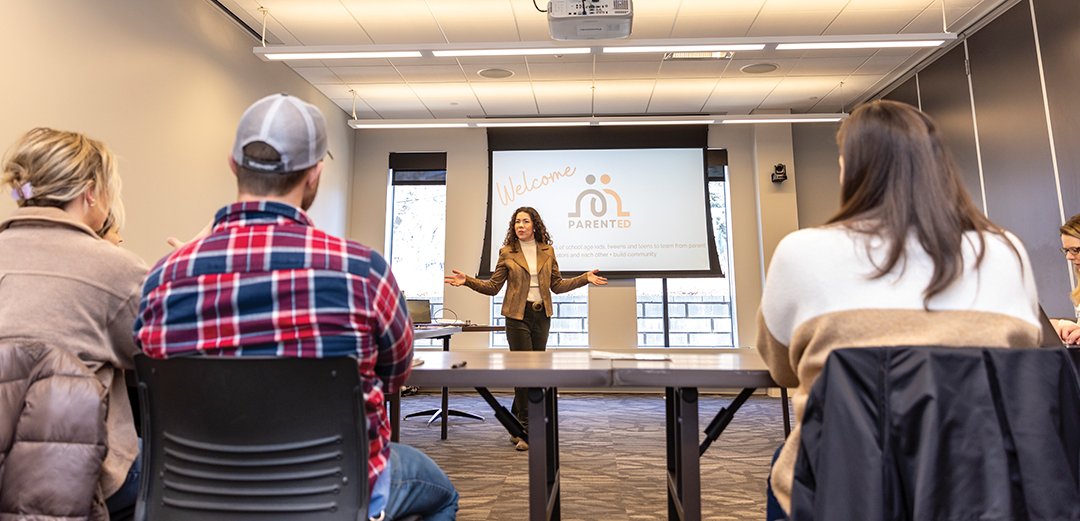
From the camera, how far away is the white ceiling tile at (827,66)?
16.4 ft

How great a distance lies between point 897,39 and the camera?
3.89 metres

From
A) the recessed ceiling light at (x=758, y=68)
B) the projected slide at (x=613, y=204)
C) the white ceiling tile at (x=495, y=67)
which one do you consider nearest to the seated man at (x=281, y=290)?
the white ceiling tile at (x=495, y=67)

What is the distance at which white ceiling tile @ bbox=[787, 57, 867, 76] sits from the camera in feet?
16.4

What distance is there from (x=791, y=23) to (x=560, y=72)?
1.98 meters

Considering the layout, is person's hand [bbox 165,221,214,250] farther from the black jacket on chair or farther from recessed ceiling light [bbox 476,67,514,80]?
recessed ceiling light [bbox 476,67,514,80]

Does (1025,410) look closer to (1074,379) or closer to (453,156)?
(1074,379)

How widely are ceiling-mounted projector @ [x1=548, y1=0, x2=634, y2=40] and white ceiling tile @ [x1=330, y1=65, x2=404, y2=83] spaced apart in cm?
224

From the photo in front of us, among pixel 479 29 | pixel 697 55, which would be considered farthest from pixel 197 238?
pixel 697 55

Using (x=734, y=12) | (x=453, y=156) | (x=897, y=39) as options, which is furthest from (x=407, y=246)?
(x=897, y=39)

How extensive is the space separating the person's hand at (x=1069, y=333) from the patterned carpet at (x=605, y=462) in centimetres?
124

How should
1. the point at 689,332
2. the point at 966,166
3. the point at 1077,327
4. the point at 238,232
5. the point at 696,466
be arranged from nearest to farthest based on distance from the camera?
the point at 238,232, the point at 696,466, the point at 1077,327, the point at 966,166, the point at 689,332

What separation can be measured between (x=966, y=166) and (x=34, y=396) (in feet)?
19.1

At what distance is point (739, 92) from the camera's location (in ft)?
19.0

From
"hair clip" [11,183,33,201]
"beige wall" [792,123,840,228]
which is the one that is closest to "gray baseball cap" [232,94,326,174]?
"hair clip" [11,183,33,201]
